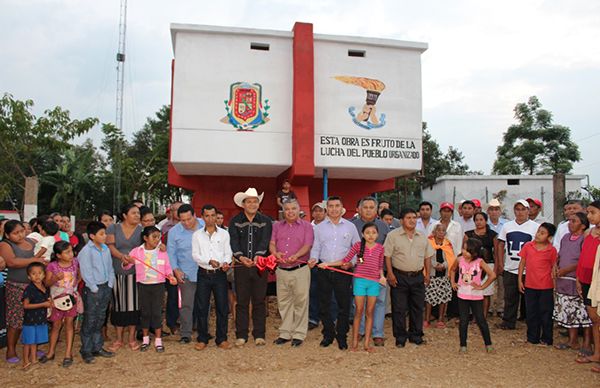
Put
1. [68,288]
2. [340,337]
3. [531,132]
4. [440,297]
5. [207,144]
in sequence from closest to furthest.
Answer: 1. [68,288]
2. [340,337]
3. [440,297]
4. [207,144]
5. [531,132]

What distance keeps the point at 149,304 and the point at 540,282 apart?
4.76 m

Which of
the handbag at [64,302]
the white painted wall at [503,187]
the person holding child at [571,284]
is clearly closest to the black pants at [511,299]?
the person holding child at [571,284]

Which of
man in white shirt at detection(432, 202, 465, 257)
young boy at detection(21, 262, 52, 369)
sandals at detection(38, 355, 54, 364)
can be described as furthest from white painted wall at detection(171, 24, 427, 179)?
sandals at detection(38, 355, 54, 364)

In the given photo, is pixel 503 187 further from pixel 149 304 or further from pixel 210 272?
pixel 149 304

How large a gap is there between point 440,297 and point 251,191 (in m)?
3.18

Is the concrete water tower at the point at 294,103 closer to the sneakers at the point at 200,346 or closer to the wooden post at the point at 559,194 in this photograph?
the wooden post at the point at 559,194

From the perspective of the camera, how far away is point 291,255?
19.7 feet

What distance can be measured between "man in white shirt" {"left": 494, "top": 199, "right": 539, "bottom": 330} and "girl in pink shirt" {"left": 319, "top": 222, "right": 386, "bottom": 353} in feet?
7.58

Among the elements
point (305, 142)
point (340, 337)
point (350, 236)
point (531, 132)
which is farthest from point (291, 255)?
point (531, 132)

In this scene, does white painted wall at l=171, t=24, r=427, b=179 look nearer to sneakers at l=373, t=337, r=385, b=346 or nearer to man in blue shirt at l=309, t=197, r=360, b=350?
man in blue shirt at l=309, t=197, r=360, b=350

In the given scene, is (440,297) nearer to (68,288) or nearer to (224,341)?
(224,341)

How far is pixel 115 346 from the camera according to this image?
18.8 feet

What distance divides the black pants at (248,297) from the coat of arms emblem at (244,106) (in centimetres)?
536

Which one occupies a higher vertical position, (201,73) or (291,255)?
(201,73)
